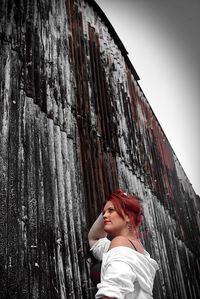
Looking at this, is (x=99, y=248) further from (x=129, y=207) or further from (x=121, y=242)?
(x=121, y=242)

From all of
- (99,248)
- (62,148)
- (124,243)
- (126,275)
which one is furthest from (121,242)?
(62,148)

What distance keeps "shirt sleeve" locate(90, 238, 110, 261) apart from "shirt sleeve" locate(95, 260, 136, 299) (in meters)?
1.07

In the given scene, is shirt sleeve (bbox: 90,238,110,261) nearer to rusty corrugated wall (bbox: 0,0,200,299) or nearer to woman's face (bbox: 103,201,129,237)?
rusty corrugated wall (bbox: 0,0,200,299)

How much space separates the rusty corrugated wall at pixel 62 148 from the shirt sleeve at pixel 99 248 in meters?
0.15

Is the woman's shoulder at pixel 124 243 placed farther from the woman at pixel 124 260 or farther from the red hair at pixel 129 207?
the red hair at pixel 129 207

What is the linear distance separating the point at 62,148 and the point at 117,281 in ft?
6.63

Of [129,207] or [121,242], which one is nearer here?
[121,242]

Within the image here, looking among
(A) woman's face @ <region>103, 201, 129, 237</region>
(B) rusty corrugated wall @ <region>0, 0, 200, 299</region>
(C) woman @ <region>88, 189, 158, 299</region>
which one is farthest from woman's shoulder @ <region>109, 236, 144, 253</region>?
(B) rusty corrugated wall @ <region>0, 0, 200, 299</region>

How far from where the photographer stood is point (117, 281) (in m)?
2.38

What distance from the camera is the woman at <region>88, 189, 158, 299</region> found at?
2.38 meters

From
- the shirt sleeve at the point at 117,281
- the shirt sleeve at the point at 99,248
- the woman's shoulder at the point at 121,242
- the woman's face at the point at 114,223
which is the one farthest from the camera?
the shirt sleeve at the point at 99,248

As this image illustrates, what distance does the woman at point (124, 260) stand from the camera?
2.38 metres

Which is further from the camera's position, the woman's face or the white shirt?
the woman's face

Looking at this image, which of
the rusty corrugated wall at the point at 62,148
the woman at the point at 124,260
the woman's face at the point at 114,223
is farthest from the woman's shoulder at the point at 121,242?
the rusty corrugated wall at the point at 62,148
